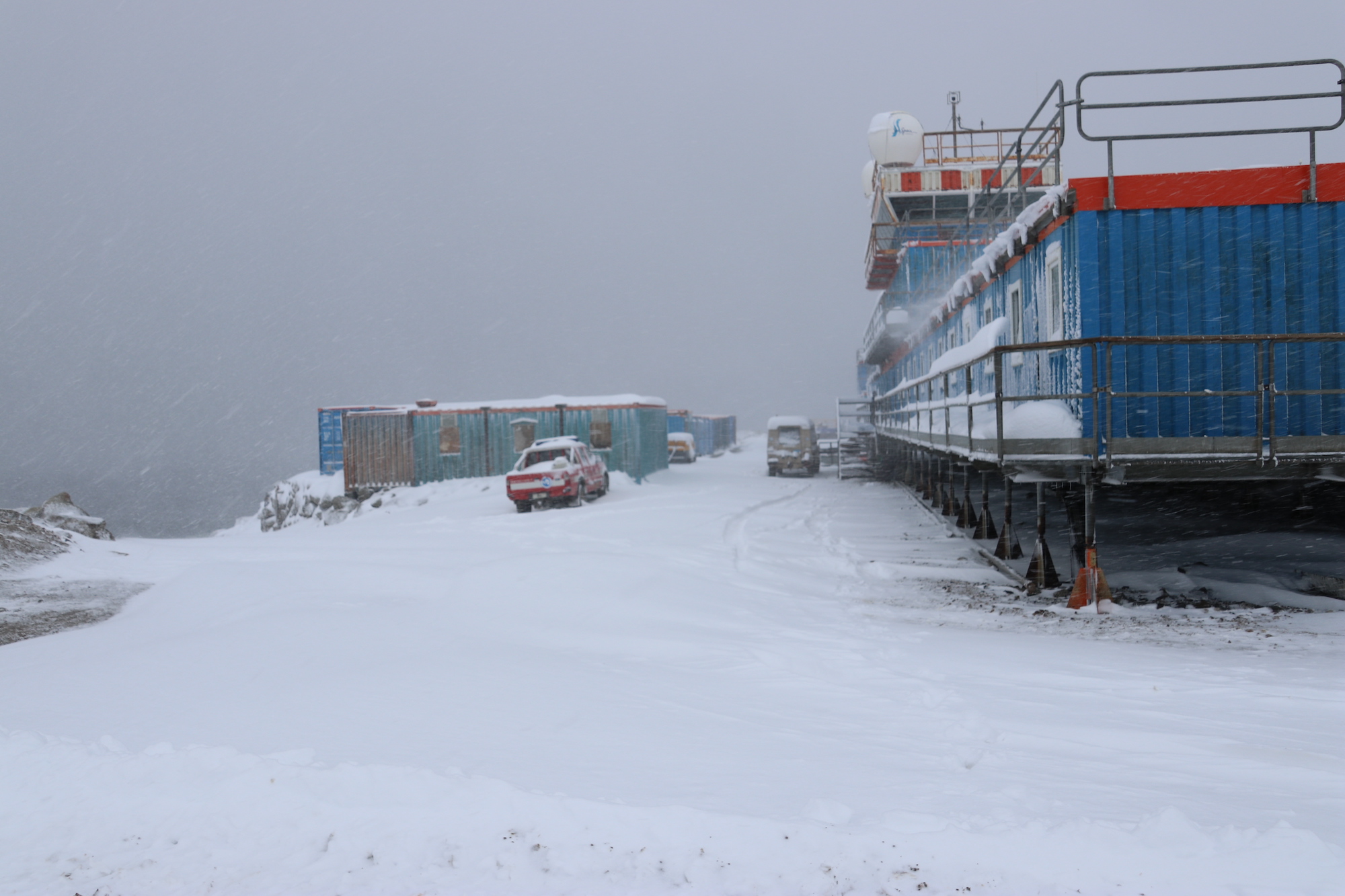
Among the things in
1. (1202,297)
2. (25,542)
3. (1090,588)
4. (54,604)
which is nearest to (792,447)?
(1202,297)

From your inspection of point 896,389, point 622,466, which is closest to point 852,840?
point 896,389

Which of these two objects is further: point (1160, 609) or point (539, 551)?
point (539, 551)

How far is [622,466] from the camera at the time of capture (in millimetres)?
27469

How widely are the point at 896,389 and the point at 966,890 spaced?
1874 centimetres

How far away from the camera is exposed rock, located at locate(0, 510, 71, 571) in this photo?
13.2 metres

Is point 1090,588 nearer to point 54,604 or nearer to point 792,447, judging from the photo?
point 54,604

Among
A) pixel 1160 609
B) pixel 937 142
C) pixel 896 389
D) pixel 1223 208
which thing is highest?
pixel 937 142

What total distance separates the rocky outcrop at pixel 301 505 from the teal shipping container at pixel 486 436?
105cm

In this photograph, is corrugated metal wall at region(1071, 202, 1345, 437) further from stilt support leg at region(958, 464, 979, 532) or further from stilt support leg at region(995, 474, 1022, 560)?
stilt support leg at region(958, 464, 979, 532)

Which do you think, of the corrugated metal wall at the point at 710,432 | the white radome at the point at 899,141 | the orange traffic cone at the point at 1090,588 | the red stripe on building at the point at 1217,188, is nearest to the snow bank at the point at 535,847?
the orange traffic cone at the point at 1090,588

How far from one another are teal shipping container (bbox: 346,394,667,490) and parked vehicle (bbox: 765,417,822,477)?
193 inches

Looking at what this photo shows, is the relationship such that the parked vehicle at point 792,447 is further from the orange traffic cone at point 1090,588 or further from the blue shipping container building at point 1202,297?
the orange traffic cone at point 1090,588

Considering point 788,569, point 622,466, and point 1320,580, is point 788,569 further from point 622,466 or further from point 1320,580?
point 622,466

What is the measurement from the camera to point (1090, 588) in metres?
8.66
